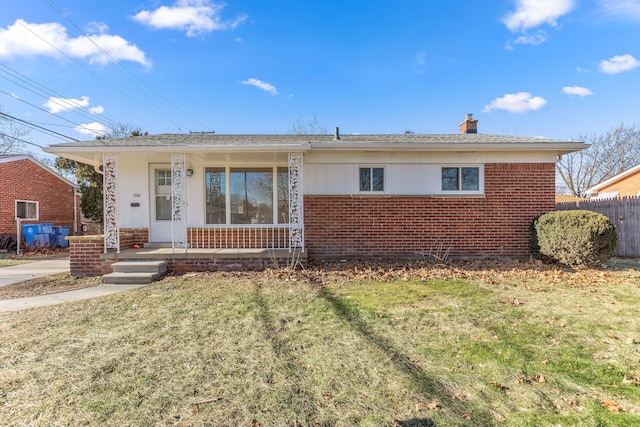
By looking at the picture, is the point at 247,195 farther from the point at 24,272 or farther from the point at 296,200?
the point at 24,272

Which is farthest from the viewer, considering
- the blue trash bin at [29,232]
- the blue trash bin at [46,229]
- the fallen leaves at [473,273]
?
the blue trash bin at [46,229]

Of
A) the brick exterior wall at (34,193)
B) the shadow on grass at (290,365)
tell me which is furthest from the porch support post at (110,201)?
the brick exterior wall at (34,193)

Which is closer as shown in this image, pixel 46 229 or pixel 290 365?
pixel 290 365

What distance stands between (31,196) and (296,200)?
51.0ft

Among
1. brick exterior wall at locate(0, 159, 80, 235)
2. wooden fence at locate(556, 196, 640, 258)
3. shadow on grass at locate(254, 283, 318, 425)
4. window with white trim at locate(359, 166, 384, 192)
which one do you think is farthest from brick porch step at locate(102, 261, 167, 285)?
wooden fence at locate(556, 196, 640, 258)

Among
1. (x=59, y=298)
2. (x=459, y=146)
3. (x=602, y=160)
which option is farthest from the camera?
(x=602, y=160)

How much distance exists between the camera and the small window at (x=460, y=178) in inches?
335

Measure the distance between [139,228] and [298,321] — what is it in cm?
635

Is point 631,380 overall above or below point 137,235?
below

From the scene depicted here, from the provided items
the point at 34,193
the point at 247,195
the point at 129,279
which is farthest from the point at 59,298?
the point at 34,193

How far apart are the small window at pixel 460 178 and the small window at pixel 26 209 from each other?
60.1 ft

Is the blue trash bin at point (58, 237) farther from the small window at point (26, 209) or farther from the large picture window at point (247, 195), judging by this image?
the large picture window at point (247, 195)

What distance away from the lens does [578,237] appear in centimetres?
687

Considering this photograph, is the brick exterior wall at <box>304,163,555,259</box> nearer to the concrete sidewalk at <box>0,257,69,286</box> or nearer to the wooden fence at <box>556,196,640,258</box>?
the wooden fence at <box>556,196,640,258</box>
